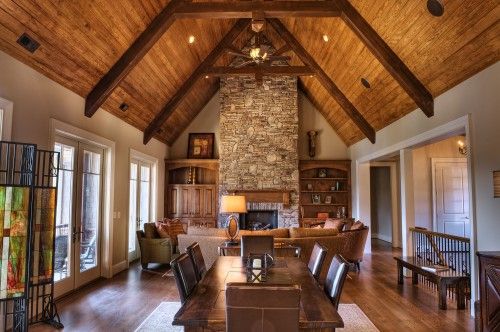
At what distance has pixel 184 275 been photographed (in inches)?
96.1

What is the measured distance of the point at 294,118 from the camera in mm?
10172

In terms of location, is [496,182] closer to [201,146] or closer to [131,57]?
[131,57]

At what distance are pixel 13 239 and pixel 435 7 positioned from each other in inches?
192

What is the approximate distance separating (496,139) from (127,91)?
18.2 ft

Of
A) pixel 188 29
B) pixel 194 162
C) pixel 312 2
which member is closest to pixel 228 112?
pixel 194 162

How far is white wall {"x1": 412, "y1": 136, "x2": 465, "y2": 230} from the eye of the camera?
9.04m

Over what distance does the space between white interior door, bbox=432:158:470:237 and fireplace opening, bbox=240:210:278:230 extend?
4.02 m

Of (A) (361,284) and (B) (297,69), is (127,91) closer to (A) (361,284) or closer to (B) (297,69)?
(B) (297,69)

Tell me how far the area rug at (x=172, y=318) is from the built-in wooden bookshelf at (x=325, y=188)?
19.1 ft

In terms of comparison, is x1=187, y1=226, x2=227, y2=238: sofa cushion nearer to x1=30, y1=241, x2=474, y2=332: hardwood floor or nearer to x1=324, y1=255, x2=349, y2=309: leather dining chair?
x1=30, y1=241, x2=474, y2=332: hardwood floor

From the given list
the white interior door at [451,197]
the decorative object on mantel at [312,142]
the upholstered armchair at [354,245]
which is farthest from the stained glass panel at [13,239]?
the white interior door at [451,197]

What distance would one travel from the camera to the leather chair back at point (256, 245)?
383cm

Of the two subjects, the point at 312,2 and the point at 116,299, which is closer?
the point at 116,299

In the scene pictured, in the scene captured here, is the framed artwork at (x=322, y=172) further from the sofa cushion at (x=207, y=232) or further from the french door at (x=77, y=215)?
the french door at (x=77, y=215)
